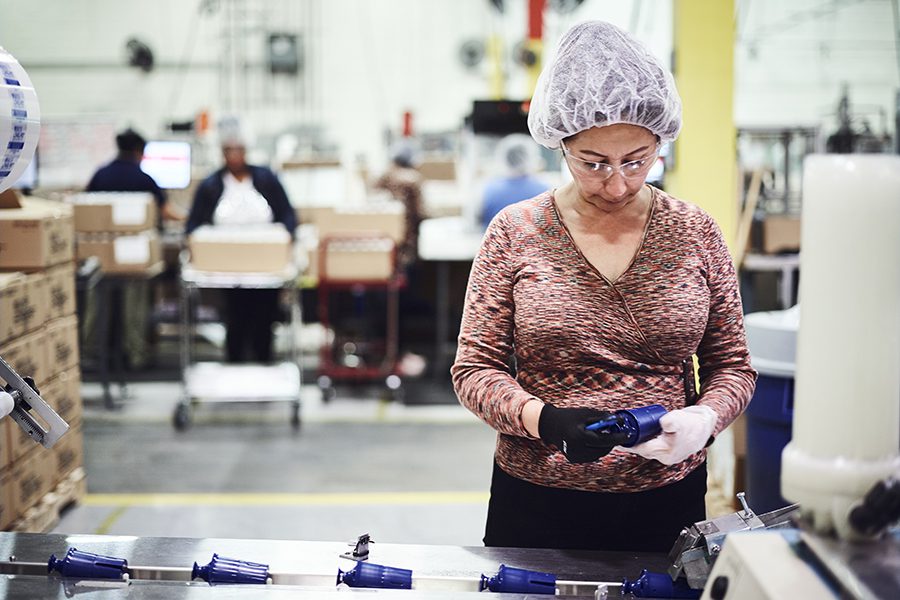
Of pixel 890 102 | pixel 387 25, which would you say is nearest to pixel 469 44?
pixel 387 25

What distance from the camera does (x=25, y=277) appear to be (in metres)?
3.56

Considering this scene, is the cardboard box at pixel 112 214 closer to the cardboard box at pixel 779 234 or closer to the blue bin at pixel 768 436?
the cardboard box at pixel 779 234

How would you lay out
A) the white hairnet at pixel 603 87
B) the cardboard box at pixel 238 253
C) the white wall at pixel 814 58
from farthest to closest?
the white wall at pixel 814 58 < the cardboard box at pixel 238 253 < the white hairnet at pixel 603 87

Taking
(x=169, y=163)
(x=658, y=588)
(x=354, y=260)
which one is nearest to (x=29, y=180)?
(x=354, y=260)

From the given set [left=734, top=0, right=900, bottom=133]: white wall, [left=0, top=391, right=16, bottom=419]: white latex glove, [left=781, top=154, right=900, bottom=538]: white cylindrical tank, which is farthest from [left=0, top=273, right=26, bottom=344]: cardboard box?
[left=734, top=0, right=900, bottom=133]: white wall

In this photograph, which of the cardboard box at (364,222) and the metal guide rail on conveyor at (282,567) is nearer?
the metal guide rail on conveyor at (282,567)

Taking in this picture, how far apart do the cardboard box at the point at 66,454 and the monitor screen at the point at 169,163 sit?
5240mm

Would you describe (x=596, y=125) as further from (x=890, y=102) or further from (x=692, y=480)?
(x=890, y=102)

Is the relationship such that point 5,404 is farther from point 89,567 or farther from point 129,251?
point 129,251

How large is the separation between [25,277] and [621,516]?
2723 mm

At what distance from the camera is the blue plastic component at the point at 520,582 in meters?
1.33

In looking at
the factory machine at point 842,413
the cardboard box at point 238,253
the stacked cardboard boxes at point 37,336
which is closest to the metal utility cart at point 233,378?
the cardboard box at point 238,253

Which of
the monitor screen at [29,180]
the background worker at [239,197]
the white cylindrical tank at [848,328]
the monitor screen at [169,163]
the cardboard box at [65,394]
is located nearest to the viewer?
the white cylindrical tank at [848,328]

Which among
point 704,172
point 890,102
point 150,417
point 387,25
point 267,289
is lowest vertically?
point 150,417
